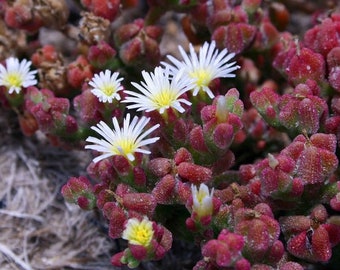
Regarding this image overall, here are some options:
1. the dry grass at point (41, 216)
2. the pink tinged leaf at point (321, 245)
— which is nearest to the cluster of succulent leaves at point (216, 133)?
the pink tinged leaf at point (321, 245)

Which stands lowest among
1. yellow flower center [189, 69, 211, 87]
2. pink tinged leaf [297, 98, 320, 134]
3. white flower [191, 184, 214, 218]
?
white flower [191, 184, 214, 218]

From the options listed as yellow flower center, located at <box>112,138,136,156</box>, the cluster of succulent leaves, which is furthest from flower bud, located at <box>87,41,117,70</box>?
yellow flower center, located at <box>112,138,136,156</box>

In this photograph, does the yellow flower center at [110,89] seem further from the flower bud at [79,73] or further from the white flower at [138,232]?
the white flower at [138,232]

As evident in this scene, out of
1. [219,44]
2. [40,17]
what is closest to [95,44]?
[40,17]

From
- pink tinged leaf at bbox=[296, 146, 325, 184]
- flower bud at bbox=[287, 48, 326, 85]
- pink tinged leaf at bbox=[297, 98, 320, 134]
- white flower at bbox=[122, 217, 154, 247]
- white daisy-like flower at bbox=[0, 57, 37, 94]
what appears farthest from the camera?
white daisy-like flower at bbox=[0, 57, 37, 94]

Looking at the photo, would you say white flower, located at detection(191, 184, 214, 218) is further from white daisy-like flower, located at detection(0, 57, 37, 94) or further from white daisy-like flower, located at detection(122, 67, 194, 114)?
white daisy-like flower, located at detection(0, 57, 37, 94)

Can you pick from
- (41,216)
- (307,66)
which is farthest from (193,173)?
(41,216)

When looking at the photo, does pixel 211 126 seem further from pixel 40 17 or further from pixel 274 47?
pixel 40 17
